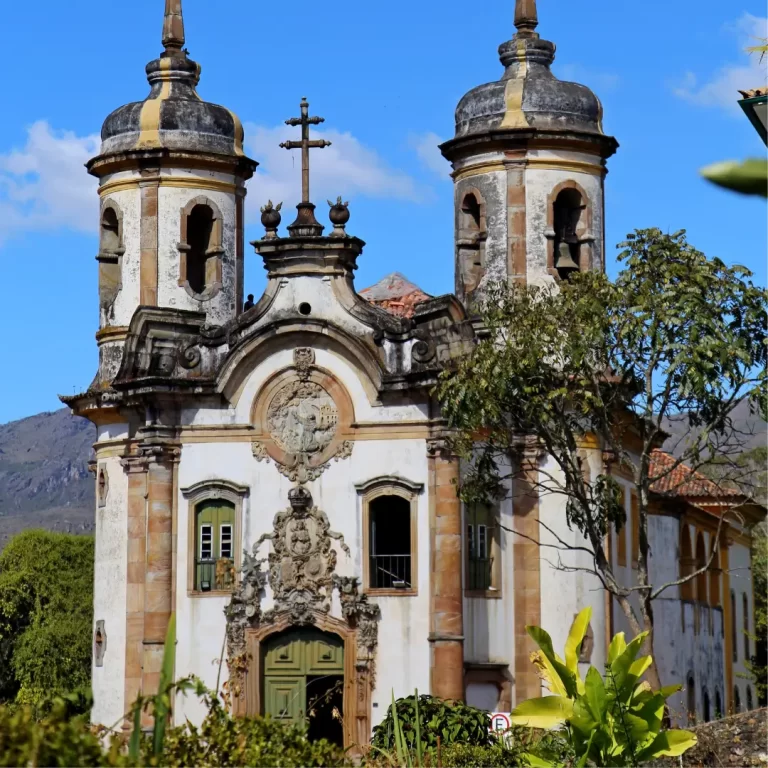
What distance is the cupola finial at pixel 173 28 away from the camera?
126 feet

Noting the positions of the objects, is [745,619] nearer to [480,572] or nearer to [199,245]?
[480,572]

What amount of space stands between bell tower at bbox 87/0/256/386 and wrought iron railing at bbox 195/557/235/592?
16.5ft

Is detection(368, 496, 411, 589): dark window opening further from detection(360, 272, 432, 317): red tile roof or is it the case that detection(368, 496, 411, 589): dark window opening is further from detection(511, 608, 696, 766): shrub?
detection(511, 608, 696, 766): shrub

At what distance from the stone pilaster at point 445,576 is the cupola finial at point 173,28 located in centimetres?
1100

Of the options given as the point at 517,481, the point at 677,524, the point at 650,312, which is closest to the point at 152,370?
the point at 517,481

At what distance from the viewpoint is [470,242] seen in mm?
36125

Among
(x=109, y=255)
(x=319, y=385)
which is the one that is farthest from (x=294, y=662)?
(x=109, y=255)

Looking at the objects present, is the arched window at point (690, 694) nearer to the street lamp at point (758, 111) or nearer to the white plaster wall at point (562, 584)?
the white plaster wall at point (562, 584)

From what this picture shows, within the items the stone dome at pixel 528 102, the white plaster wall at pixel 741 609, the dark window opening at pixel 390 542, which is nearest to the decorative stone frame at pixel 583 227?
the stone dome at pixel 528 102

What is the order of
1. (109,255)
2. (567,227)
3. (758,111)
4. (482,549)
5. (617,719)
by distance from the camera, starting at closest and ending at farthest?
(617,719), (758,111), (482,549), (567,227), (109,255)

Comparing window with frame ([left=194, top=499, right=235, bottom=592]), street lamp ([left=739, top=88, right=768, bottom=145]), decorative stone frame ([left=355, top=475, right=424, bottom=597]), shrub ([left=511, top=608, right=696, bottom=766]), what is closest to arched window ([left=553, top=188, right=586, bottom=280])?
decorative stone frame ([left=355, top=475, right=424, bottom=597])

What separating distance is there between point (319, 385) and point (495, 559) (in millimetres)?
4496

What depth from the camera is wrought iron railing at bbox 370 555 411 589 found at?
32969 millimetres

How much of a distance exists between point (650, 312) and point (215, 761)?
1512 cm
